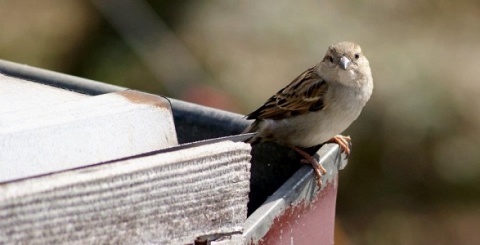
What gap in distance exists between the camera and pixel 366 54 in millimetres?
Answer: 6379

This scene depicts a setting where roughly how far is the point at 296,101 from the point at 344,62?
277 millimetres

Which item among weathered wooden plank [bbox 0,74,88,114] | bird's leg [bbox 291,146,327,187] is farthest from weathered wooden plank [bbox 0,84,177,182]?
bird's leg [bbox 291,146,327,187]

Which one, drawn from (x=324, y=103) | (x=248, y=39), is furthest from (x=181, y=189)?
(x=248, y=39)

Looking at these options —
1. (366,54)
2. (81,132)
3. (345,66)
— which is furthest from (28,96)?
(366,54)

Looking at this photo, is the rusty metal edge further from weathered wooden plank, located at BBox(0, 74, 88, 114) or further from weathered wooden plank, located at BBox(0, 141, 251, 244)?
weathered wooden plank, located at BBox(0, 74, 88, 114)

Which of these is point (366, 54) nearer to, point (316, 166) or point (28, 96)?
point (316, 166)

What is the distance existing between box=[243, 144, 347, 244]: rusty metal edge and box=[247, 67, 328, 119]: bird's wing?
119 centimetres

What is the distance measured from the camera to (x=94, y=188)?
127cm

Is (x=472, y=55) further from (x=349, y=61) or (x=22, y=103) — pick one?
(x=22, y=103)

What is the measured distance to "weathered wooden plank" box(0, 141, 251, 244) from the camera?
3.97 feet

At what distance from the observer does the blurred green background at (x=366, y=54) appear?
A: 5922mm

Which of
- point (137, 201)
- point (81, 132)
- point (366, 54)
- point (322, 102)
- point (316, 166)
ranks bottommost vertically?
point (137, 201)

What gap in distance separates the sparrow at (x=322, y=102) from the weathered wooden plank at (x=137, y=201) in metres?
1.95

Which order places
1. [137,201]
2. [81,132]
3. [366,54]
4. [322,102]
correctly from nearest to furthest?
[137,201] → [81,132] → [322,102] → [366,54]
